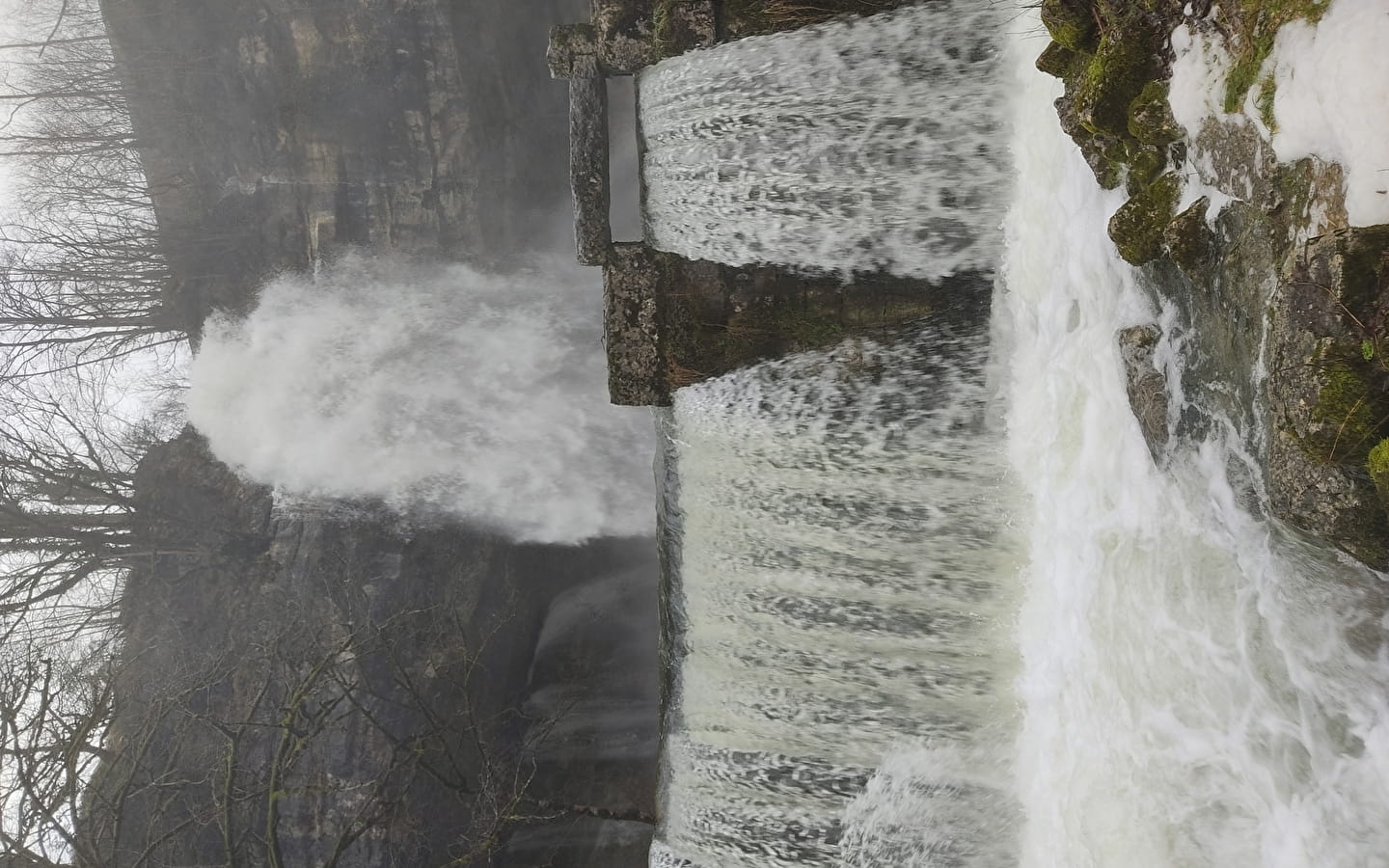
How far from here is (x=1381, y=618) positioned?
7.07 feet

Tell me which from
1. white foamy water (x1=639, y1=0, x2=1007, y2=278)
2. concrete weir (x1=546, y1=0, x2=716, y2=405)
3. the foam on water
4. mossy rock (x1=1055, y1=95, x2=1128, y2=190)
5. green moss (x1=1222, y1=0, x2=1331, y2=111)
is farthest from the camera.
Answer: concrete weir (x1=546, y1=0, x2=716, y2=405)

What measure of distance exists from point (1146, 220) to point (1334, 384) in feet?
3.35

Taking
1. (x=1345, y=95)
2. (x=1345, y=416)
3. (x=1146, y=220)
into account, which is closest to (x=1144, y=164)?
(x=1146, y=220)

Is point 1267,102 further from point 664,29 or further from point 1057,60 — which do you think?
point 664,29

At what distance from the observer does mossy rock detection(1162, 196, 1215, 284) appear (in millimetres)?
2570

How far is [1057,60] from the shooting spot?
3.23 metres

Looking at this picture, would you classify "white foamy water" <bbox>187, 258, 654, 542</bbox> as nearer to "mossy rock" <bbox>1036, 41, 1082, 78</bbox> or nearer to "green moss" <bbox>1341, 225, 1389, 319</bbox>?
"mossy rock" <bbox>1036, 41, 1082, 78</bbox>

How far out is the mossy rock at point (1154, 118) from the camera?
263 cm

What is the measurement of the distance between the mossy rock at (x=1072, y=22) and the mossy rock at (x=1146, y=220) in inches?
22.1

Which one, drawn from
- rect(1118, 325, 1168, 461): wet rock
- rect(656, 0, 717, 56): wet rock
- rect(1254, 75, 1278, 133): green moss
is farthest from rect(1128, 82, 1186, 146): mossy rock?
rect(656, 0, 717, 56): wet rock

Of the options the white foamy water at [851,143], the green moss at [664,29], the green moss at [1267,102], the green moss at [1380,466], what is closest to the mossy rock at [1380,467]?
the green moss at [1380,466]

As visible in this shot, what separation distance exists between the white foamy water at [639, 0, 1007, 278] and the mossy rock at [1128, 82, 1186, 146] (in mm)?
1320

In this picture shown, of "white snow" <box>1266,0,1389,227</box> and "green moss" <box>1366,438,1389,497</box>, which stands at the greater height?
"white snow" <box>1266,0,1389,227</box>

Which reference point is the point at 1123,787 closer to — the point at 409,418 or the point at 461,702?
the point at 461,702
